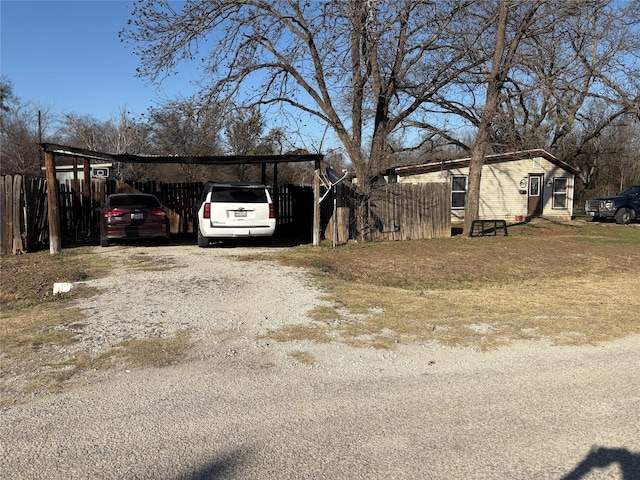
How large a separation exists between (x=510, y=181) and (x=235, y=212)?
16.0m

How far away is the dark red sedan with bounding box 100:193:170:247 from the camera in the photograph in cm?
1337

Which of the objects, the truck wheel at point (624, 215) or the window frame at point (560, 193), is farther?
the window frame at point (560, 193)

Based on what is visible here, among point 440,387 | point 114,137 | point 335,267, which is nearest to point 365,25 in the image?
point 335,267

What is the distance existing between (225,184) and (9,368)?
28.2ft

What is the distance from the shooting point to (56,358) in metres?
5.13

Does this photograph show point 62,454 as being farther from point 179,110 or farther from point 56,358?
point 179,110

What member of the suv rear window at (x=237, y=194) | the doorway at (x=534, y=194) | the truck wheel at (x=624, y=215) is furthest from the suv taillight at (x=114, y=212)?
the truck wheel at (x=624, y=215)

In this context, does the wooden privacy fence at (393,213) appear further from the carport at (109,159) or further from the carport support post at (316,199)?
the carport at (109,159)

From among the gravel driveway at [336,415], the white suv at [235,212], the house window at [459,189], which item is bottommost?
the gravel driveway at [336,415]

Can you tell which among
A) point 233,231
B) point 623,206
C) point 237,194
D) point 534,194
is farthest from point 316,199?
point 623,206

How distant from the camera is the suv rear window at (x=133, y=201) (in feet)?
44.7

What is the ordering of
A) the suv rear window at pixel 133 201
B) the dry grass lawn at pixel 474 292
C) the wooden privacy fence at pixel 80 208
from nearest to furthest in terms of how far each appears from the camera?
1. the dry grass lawn at pixel 474 292
2. the wooden privacy fence at pixel 80 208
3. the suv rear window at pixel 133 201

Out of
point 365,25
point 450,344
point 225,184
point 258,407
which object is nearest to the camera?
point 258,407

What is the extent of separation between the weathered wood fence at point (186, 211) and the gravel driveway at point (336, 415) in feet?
26.8
